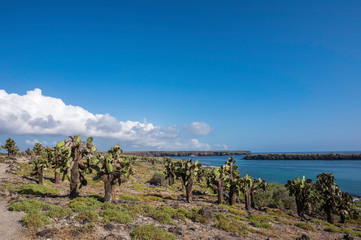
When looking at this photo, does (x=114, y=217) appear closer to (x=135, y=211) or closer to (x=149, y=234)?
(x=135, y=211)

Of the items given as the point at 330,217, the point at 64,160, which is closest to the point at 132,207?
the point at 64,160

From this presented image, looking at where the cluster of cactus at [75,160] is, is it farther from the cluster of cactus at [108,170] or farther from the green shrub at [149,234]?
the green shrub at [149,234]

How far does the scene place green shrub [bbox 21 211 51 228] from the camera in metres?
10.6

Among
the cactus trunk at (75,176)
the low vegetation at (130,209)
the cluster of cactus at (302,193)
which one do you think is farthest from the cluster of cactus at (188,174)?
the cluster of cactus at (302,193)

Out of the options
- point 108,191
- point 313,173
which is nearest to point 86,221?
point 108,191

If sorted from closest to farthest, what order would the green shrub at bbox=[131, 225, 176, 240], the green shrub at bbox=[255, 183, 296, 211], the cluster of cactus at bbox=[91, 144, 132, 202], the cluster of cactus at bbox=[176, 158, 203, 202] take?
1. the green shrub at bbox=[131, 225, 176, 240]
2. the cluster of cactus at bbox=[91, 144, 132, 202]
3. the cluster of cactus at bbox=[176, 158, 203, 202]
4. the green shrub at bbox=[255, 183, 296, 211]

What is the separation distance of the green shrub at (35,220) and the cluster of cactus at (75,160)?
19.6 feet

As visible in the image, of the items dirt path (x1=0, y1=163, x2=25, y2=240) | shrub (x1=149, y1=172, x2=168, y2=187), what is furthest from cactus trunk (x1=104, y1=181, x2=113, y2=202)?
shrub (x1=149, y1=172, x2=168, y2=187)

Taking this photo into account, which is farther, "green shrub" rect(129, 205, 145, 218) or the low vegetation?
"green shrub" rect(129, 205, 145, 218)

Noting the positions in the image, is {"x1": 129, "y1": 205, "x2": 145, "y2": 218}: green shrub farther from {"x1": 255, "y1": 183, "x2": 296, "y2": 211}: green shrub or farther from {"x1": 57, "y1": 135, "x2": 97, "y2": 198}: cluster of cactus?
{"x1": 255, "y1": 183, "x2": 296, "y2": 211}: green shrub

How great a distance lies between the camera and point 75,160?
17859 millimetres

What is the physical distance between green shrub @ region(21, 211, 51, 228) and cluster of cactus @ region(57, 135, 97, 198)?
5.98m

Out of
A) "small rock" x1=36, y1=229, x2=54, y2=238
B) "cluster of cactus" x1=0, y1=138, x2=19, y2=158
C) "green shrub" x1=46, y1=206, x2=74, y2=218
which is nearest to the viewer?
"small rock" x1=36, y1=229, x2=54, y2=238

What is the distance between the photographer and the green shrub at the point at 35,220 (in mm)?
10562
